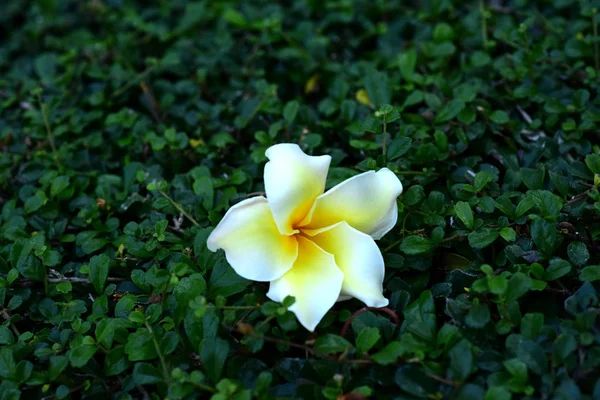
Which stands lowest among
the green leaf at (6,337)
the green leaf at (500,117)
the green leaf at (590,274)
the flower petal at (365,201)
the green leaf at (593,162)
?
the green leaf at (6,337)

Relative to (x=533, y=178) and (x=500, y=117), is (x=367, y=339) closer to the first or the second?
(x=533, y=178)

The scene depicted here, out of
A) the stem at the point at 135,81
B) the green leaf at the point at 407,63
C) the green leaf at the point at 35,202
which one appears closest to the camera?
the green leaf at the point at 35,202

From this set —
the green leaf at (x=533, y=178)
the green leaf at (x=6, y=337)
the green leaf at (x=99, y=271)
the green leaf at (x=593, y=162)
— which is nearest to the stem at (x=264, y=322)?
the green leaf at (x=99, y=271)

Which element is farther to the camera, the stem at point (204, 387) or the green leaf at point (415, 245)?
the green leaf at point (415, 245)

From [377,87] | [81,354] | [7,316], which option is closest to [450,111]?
[377,87]

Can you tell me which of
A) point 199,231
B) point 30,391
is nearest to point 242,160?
point 199,231

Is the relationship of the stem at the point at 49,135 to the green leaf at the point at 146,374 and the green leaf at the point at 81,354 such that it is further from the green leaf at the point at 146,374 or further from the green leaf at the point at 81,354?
the green leaf at the point at 146,374

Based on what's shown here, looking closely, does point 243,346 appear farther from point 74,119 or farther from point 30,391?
point 74,119

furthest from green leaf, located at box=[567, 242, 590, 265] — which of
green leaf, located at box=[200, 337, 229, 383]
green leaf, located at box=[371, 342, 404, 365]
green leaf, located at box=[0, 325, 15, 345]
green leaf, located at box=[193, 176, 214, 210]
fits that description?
green leaf, located at box=[0, 325, 15, 345]
